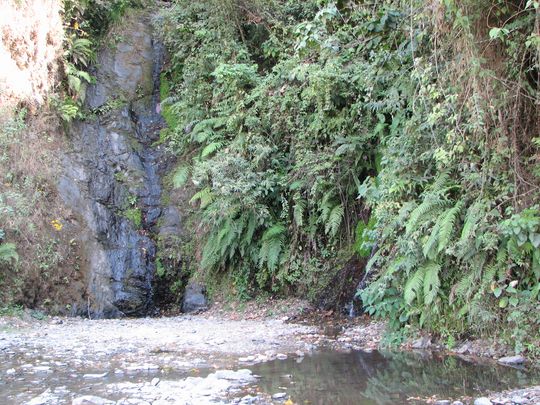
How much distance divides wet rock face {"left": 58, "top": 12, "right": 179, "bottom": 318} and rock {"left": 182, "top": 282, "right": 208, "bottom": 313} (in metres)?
0.87

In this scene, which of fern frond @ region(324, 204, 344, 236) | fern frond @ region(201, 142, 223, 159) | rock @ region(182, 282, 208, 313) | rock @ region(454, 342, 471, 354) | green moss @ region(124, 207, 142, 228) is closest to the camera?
rock @ region(454, 342, 471, 354)

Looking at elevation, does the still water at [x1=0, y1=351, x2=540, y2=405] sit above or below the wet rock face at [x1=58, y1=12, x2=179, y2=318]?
below

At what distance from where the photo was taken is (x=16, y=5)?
42.2 feet

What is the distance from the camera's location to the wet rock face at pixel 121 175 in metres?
12.0

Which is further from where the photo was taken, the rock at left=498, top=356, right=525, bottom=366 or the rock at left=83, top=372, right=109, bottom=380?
the rock at left=498, top=356, right=525, bottom=366

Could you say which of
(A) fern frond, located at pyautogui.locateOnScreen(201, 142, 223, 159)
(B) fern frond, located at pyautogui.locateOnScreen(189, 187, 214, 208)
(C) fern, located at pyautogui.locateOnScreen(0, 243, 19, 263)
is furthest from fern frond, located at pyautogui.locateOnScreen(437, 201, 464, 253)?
(C) fern, located at pyautogui.locateOnScreen(0, 243, 19, 263)

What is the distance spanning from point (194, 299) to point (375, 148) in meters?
5.42

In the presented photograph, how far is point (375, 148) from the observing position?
10430 millimetres

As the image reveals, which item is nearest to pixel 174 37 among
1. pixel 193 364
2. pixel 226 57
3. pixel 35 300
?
pixel 226 57

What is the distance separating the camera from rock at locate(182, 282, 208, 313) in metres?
11.9

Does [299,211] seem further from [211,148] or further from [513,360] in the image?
[513,360]

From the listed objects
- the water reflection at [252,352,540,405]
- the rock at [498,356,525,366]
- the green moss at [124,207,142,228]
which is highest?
the green moss at [124,207,142,228]

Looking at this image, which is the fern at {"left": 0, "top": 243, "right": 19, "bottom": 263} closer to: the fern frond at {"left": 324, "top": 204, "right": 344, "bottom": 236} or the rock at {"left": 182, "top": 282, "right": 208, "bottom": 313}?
the rock at {"left": 182, "top": 282, "right": 208, "bottom": 313}

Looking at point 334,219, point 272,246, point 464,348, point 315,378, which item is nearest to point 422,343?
point 464,348
